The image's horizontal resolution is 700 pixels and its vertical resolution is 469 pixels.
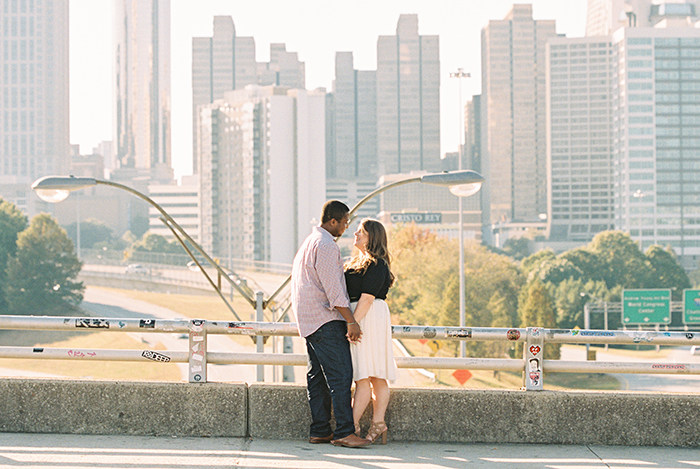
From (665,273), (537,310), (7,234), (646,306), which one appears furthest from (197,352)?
(665,273)

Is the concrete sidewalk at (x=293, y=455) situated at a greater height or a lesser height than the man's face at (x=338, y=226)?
lesser

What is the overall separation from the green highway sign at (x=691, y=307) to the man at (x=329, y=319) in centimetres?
4983

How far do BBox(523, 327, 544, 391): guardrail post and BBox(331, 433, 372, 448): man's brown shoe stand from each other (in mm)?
1467

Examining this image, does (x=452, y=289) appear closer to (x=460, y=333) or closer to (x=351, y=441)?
(x=460, y=333)

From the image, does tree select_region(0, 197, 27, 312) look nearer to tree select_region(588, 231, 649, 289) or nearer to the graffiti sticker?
tree select_region(588, 231, 649, 289)

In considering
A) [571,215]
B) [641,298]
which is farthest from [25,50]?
[641,298]

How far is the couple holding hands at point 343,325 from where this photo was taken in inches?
213

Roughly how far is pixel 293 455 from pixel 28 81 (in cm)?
21525

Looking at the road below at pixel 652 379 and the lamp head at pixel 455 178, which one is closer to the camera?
the lamp head at pixel 455 178

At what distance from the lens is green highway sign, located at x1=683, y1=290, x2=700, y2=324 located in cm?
4946

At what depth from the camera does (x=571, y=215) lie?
19375cm

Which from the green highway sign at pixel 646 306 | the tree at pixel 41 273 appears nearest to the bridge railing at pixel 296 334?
the green highway sign at pixel 646 306

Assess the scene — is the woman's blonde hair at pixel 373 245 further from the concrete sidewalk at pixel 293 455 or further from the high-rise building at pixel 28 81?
the high-rise building at pixel 28 81

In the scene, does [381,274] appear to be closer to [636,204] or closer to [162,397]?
[162,397]
